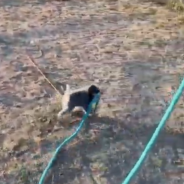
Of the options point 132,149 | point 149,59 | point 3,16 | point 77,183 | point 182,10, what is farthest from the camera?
point 182,10

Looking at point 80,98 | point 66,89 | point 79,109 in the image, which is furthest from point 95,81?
point 80,98

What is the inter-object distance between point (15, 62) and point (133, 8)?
1.63 m

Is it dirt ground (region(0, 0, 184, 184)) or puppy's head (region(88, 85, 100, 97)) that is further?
puppy's head (region(88, 85, 100, 97))

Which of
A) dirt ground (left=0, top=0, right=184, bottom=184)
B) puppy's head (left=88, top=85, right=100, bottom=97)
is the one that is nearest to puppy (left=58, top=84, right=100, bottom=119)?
puppy's head (left=88, top=85, right=100, bottom=97)

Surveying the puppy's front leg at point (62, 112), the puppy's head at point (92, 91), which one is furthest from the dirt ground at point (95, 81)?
the puppy's head at point (92, 91)

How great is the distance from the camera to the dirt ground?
Answer: 9.28 ft

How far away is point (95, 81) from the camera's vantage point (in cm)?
364

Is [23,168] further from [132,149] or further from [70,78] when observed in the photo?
[70,78]

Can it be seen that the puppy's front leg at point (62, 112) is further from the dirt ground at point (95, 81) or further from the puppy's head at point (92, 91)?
the puppy's head at point (92, 91)

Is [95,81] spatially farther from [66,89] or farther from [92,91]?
[92,91]

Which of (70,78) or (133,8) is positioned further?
(133,8)

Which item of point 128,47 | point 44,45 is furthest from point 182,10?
point 44,45

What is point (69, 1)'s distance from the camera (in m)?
5.11

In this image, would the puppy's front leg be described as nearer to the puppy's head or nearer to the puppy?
the puppy
